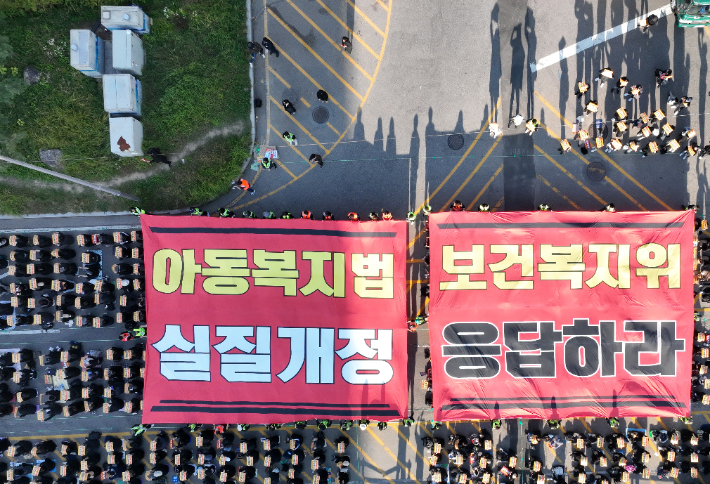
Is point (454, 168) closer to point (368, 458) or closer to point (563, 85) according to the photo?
point (563, 85)

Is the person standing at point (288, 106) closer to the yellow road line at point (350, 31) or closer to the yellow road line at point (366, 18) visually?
the yellow road line at point (350, 31)

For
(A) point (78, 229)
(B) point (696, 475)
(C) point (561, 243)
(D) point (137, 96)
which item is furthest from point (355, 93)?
(B) point (696, 475)

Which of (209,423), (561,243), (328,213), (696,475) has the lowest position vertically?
(696,475)

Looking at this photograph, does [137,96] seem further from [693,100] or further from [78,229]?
[693,100]

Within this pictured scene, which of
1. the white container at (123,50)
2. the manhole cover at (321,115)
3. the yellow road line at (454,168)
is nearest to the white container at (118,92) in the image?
the white container at (123,50)

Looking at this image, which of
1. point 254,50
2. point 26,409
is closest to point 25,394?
point 26,409

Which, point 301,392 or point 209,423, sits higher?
point 301,392

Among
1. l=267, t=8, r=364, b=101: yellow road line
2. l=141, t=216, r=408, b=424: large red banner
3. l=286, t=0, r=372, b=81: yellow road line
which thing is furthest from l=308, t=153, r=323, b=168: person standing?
l=286, t=0, r=372, b=81: yellow road line
